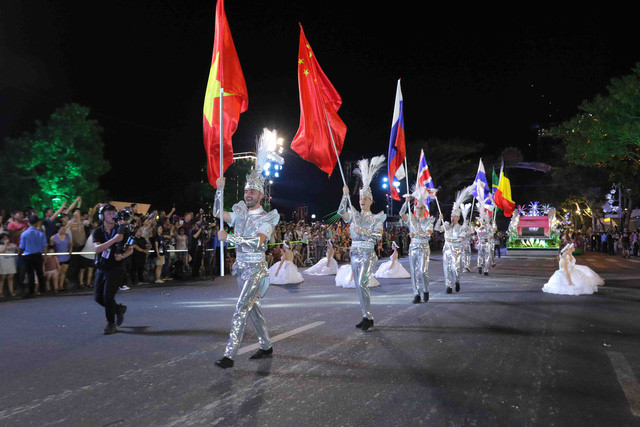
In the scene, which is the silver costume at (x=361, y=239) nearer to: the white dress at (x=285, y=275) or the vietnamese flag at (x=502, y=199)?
the white dress at (x=285, y=275)

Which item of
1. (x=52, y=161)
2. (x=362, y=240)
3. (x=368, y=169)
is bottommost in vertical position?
(x=362, y=240)

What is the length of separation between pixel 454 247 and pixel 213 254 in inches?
307

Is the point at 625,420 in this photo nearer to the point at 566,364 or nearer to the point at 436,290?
the point at 566,364

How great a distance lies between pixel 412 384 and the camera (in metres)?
4.59

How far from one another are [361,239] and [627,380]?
12.8 feet

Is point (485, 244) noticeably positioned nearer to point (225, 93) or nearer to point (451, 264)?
point (451, 264)

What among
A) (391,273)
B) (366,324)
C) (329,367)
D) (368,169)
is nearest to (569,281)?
(391,273)

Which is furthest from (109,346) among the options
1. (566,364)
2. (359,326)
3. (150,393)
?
(566,364)

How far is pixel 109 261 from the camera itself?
7184mm

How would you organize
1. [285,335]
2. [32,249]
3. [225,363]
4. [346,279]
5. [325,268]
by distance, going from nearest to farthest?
[225,363], [285,335], [32,249], [346,279], [325,268]

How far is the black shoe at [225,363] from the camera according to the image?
16.8 ft

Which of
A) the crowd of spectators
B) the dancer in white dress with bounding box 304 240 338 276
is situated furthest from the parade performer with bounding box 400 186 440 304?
the dancer in white dress with bounding box 304 240 338 276

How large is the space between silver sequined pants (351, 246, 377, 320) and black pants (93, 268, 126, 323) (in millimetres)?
3407

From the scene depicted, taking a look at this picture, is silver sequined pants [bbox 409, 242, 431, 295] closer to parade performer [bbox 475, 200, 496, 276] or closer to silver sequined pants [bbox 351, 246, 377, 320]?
silver sequined pants [bbox 351, 246, 377, 320]
